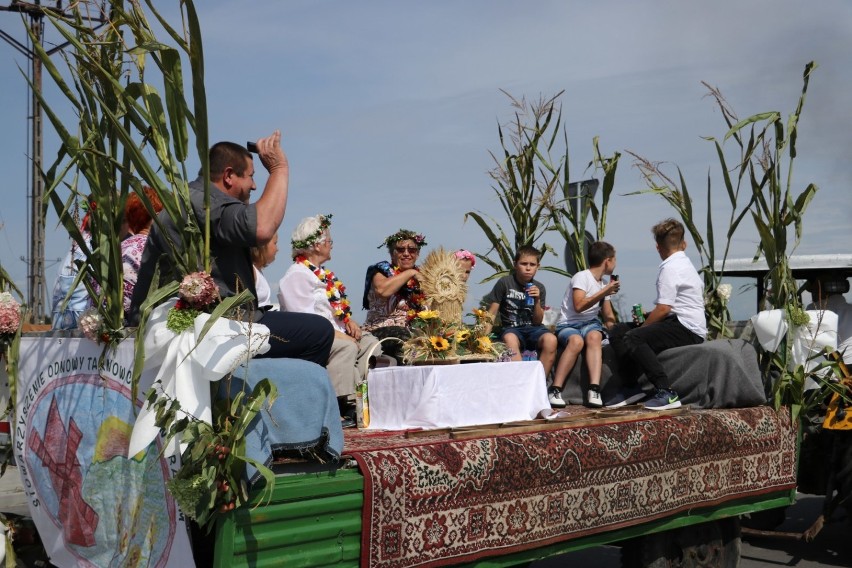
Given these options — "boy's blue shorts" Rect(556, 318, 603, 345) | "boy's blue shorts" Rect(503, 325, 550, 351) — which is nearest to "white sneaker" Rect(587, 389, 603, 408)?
"boy's blue shorts" Rect(556, 318, 603, 345)

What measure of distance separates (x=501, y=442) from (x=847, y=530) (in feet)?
15.7

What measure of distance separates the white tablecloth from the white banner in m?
1.93

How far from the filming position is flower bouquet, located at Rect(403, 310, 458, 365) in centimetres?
571

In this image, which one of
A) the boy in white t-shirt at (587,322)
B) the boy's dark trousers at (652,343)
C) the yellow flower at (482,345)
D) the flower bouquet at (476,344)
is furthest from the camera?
the boy in white t-shirt at (587,322)

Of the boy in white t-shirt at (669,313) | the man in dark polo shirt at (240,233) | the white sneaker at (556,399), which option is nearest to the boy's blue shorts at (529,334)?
the white sneaker at (556,399)

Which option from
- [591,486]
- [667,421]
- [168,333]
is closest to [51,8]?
[168,333]

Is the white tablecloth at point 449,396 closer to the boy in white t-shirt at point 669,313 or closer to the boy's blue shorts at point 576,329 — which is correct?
the boy in white t-shirt at point 669,313

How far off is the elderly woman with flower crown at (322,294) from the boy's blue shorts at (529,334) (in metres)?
1.12

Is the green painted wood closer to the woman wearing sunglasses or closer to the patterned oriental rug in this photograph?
the patterned oriental rug

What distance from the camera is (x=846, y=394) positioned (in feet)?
21.1

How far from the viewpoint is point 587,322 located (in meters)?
7.03

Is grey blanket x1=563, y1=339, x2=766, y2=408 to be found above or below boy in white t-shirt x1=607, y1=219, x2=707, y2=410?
below

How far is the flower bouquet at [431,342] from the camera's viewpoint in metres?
5.71

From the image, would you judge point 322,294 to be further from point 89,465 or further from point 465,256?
point 89,465
